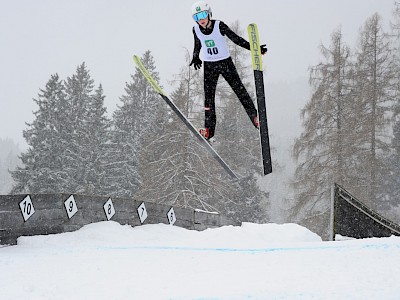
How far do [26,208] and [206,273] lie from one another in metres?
4.14

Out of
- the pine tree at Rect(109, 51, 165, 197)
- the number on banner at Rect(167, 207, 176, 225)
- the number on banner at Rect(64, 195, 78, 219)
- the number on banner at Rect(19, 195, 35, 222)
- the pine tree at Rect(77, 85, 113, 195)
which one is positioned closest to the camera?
the number on banner at Rect(19, 195, 35, 222)

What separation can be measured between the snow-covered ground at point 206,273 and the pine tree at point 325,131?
1281cm

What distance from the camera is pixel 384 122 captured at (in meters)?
16.7

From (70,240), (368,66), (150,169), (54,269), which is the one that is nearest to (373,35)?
(368,66)

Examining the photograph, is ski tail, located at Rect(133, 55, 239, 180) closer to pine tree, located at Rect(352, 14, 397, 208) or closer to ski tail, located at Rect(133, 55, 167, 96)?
ski tail, located at Rect(133, 55, 167, 96)

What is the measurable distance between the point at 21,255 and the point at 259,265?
9.96 ft

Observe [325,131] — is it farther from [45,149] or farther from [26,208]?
[45,149]

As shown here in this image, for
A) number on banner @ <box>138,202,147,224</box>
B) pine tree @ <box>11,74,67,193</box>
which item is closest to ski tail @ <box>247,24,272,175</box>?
number on banner @ <box>138,202,147,224</box>

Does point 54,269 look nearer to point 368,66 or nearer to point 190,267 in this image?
point 190,267

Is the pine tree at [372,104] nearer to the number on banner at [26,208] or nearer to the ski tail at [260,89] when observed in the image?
the ski tail at [260,89]

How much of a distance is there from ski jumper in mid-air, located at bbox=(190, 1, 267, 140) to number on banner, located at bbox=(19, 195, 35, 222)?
321 cm

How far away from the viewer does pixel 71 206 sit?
679 centimetres

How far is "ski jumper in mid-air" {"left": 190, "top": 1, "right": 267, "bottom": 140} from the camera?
5891mm

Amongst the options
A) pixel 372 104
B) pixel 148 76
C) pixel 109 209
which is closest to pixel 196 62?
pixel 148 76
